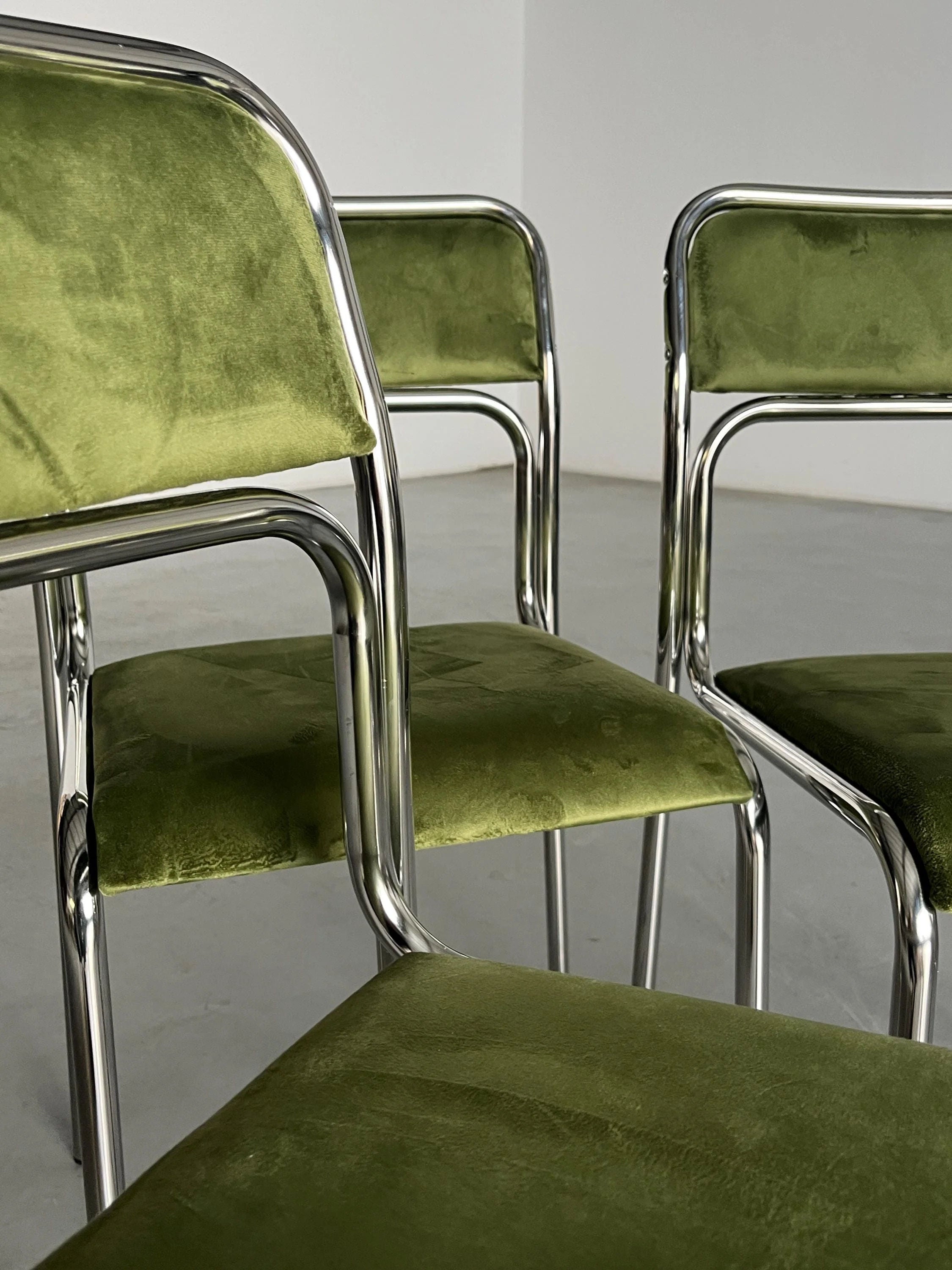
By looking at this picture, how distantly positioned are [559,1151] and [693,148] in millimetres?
4262

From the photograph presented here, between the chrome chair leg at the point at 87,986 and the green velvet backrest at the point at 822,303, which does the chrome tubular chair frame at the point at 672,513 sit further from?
the chrome chair leg at the point at 87,986

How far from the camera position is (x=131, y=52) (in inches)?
19.9

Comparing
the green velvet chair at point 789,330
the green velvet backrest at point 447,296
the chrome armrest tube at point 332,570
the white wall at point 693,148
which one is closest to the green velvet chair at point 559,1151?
the chrome armrest tube at point 332,570

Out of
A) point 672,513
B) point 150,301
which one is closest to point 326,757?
point 150,301

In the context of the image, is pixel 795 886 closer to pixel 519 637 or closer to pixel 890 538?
pixel 519 637

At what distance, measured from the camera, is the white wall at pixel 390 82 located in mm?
3834

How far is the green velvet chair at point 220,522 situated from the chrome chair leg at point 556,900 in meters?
0.28

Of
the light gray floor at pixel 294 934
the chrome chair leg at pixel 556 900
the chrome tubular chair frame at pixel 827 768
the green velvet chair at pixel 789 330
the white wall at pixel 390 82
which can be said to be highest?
the white wall at pixel 390 82

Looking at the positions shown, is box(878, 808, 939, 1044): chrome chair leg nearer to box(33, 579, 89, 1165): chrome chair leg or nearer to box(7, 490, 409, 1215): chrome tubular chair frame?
box(7, 490, 409, 1215): chrome tubular chair frame

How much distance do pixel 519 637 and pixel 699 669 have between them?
0.52 feet

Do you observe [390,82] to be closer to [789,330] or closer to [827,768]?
[789,330]

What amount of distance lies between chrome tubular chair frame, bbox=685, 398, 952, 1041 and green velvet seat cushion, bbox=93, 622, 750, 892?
7 cm

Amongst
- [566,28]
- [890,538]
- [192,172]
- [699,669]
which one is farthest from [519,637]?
[566,28]

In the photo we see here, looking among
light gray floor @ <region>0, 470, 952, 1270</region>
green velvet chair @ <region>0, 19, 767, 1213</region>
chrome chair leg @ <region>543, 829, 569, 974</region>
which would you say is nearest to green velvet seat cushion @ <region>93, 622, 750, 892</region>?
green velvet chair @ <region>0, 19, 767, 1213</region>
